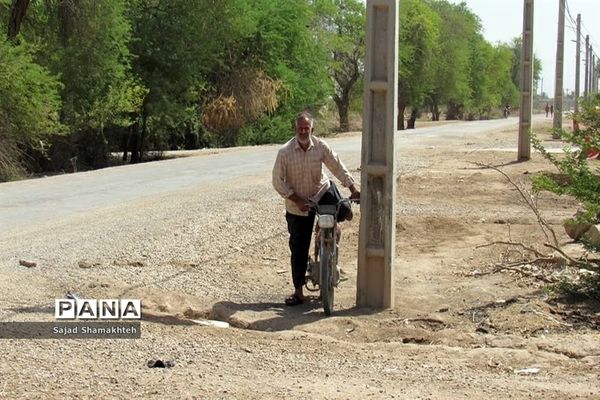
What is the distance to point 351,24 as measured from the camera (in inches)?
2648

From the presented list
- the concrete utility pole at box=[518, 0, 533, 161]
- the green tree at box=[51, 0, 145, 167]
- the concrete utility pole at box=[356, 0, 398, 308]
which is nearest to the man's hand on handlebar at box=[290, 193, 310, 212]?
the concrete utility pole at box=[356, 0, 398, 308]

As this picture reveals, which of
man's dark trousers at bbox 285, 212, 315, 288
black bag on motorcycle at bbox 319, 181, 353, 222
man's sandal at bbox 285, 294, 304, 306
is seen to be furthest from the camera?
man's sandal at bbox 285, 294, 304, 306

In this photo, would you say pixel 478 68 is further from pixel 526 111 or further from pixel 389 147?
pixel 389 147

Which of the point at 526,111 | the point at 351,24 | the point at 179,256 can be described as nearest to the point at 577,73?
the point at 351,24

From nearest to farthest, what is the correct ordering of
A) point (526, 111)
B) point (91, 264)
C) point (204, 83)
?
point (91, 264), point (526, 111), point (204, 83)

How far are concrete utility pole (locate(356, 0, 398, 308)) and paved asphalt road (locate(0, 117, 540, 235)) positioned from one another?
6018mm

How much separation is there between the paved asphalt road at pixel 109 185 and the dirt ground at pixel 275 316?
1.31 m

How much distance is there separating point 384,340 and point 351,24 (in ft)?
203

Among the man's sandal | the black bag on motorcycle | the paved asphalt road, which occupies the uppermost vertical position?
the black bag on motorcycle

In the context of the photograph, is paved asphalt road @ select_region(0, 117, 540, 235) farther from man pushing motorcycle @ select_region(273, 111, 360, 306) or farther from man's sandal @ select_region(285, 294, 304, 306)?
man pushing motorcycle @ select_region(273, 111, 360, 306)

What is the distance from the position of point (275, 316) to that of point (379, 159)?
68.2 inches

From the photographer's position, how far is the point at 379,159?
8312 mm

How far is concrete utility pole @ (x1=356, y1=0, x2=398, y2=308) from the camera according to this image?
8.19 m

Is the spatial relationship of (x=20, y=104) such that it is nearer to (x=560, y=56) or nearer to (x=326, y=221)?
(x=326, y=221)
